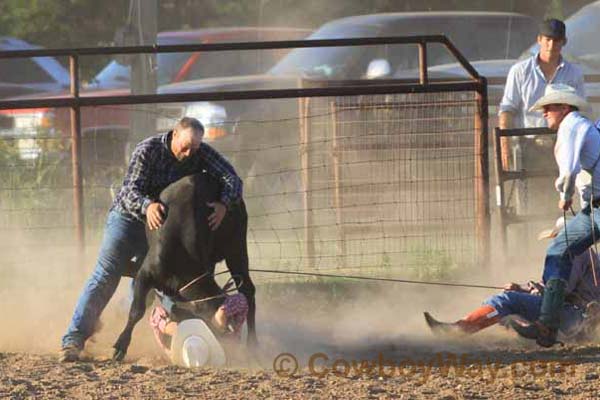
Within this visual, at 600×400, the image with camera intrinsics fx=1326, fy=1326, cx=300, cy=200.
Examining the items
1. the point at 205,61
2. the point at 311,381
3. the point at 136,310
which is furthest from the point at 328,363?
the point at 205,61

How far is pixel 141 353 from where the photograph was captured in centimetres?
762

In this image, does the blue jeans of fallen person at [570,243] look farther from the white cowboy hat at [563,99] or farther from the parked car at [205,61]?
the parked car at [205,61]

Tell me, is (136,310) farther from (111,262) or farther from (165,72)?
(165,72)

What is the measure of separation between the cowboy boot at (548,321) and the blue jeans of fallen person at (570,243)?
0.06m

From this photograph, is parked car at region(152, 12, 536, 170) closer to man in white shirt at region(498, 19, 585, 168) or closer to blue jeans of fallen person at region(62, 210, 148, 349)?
man in white shirt at region(498, 19, 585, 168)

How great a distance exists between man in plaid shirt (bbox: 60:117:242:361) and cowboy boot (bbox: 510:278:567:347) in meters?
1.79

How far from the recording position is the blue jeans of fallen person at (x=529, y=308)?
25.3 feet

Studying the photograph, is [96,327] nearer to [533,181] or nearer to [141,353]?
[141,353]

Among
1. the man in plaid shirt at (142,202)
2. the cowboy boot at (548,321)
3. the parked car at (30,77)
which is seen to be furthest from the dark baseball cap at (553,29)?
the parked car at (30,77)

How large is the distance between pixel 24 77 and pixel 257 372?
44.5 ft

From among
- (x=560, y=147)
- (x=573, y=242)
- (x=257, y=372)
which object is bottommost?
(x=257, y=372)

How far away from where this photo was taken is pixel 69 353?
23.7ft

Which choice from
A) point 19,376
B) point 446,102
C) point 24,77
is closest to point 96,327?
point 19,376

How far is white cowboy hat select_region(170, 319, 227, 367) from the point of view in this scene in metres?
6.96
